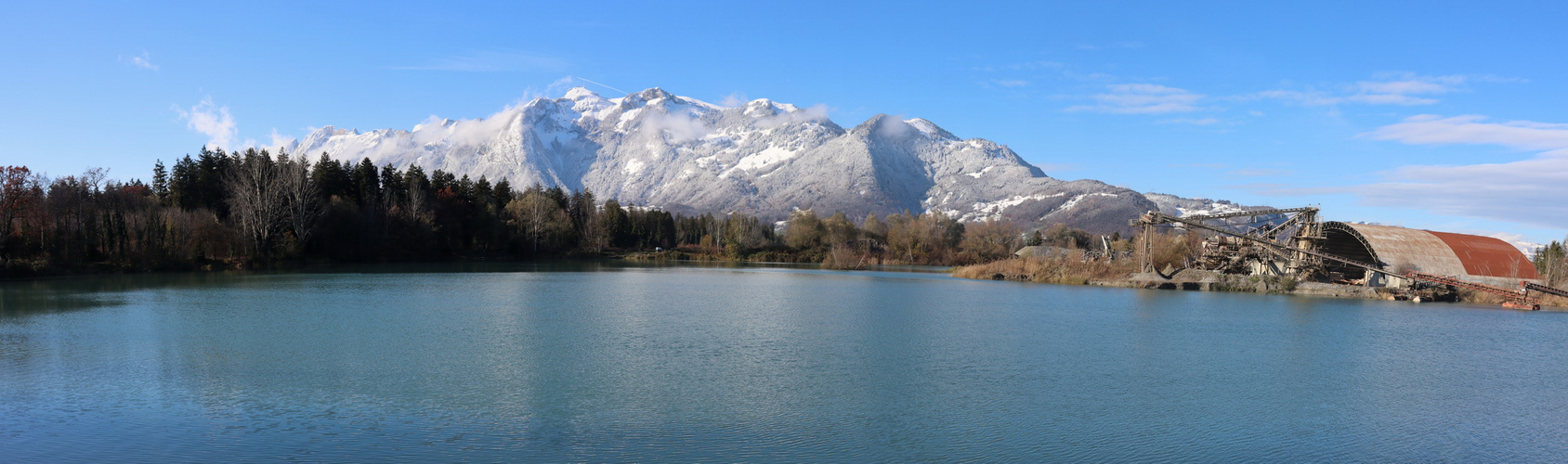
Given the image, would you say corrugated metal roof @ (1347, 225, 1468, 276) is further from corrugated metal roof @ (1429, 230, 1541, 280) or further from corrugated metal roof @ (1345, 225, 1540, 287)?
corrugated metal roof @ (1429, 230, 1541, 280)

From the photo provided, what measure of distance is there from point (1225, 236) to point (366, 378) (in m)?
48.5

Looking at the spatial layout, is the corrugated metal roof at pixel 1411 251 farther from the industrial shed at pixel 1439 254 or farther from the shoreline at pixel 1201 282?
the shoreline at pixel 1201 282

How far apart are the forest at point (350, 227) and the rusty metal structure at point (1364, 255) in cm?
4003

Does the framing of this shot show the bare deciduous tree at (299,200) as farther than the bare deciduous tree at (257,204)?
Yes

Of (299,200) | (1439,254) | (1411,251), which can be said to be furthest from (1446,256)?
(299,200)

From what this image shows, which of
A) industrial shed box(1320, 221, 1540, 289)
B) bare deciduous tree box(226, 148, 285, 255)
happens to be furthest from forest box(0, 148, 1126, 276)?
industrial shed box(1320, 221, 1540, 289)

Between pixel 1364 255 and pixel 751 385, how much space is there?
45.2m

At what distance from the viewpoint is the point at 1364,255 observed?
4556 cm

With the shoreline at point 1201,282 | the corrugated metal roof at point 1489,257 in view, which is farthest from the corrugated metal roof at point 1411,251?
the shoreline at point 1201,282

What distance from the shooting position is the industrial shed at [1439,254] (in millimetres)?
41125

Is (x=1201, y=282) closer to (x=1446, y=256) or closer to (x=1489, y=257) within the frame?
(x=1446, y=256)

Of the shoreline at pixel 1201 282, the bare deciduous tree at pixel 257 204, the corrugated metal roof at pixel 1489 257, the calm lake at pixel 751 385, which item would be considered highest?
the bare deciduous tree at pixel 257 204

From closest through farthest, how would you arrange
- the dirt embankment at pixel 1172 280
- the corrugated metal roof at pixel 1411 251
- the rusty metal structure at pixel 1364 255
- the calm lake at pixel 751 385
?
the calm lake at pixel 751 385 < the dirt embankment at pixel 1172 280 < the rusty metal structure at pixel 1364 255 < the corrugated metal roof at pixel 1411 251

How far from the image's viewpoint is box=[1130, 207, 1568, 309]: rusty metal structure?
4059 cm
